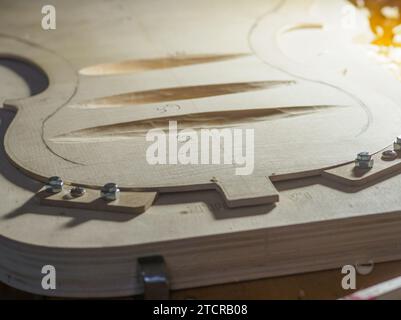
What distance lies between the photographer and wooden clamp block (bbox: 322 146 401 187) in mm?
1722

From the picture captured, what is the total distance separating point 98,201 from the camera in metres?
1.63

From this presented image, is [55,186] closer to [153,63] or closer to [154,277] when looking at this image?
[154,277]

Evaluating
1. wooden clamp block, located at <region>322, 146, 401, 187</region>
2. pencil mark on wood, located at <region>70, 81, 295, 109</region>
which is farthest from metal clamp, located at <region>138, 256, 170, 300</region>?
pencil mark on wood, located at <region>70, 81, 295, 109</region>

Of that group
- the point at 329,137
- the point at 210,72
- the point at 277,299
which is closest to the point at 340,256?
the point at 277,299

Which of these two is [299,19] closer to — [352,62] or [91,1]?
[352,62]

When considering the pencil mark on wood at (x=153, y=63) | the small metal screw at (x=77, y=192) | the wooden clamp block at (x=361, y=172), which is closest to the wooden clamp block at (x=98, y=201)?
the small metal screw at (x=77, y=192)

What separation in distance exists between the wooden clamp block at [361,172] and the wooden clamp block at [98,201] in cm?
47

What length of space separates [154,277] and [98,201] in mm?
268

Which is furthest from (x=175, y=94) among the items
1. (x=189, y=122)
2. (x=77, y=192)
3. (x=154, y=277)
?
(x=154, y=277)

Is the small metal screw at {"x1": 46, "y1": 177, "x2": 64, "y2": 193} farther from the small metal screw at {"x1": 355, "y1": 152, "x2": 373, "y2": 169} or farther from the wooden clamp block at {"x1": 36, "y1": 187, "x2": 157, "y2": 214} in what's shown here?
the small metal screw at {"x1": 355, "y1": 152, "x2": 373, "y2": 169}

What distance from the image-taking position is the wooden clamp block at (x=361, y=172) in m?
1.72
